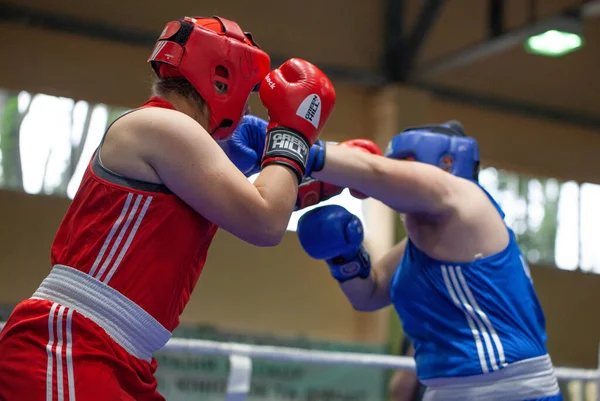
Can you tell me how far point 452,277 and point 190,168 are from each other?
3.40 feet

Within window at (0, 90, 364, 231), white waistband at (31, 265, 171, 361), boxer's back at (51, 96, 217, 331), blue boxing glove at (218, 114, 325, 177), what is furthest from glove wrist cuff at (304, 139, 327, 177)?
window at (0, 90, 364, 231)

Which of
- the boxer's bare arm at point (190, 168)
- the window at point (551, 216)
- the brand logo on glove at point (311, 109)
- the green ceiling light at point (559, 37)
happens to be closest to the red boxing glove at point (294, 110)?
the brand logo on glove at point (311, 109)

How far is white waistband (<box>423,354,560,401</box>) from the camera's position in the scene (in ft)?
6.91

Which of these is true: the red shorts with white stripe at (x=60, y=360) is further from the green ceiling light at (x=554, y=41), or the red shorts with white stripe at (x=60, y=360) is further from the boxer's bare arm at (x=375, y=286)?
the green ceiling light at (x=554, y=41)

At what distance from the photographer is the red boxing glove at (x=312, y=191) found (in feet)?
7.64

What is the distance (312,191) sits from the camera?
235 centimetres

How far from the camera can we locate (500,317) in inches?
85.7

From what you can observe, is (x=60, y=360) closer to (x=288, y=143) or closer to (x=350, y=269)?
(x=288, y=143)

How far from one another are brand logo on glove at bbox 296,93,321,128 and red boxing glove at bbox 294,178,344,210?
2.00 ft

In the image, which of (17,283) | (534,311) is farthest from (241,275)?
(534,311)

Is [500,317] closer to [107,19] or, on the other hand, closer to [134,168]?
[134,168]

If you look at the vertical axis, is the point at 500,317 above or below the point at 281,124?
below

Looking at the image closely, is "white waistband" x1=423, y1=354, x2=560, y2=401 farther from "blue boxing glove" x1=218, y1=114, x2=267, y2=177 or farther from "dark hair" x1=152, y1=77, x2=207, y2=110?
"dark hair" x1=152, y1=77, x2=207, y2=110

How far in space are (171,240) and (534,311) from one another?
125cm
